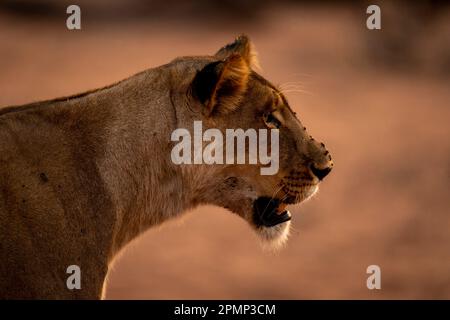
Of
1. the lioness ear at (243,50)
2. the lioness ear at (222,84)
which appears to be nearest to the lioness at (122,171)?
the lioness ear at (222,84)

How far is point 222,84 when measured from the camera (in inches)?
220

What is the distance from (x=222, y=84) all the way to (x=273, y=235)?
3.53 ft

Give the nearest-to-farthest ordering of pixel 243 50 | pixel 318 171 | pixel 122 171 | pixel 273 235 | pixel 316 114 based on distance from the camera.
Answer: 1. pixel 122 171
2. pixel 318 171
3. pixel 273 235
4. pixel 243 50
5. pixel 316 114

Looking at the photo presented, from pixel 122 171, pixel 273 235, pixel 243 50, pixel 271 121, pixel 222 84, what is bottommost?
pixel 273 235

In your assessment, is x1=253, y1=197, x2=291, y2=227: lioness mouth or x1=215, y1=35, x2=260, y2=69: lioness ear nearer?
x1=253, y1=197, x2=291, y2=227: lioness mouth

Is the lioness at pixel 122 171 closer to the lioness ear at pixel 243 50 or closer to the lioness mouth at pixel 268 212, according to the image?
the lioness mouth at pixel 268 212

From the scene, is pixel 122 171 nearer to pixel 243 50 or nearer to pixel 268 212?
pixel 268 212

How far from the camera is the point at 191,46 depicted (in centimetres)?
2055

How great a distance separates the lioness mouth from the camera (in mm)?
5867

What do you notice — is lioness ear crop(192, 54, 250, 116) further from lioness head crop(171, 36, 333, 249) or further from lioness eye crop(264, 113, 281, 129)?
lioness eye crop(264, 113, 281, 129)

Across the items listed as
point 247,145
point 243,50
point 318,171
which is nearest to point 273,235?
point 318,171

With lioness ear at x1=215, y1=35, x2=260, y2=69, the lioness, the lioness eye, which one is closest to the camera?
the lioness

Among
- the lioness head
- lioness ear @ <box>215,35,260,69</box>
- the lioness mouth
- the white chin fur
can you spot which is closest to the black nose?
the lioness head

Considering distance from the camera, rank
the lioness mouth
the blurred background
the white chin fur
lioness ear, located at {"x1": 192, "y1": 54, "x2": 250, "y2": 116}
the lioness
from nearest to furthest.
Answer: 1. the lioness
2. lioness ear, located at {"x1": 192, "y1": 54, "x2": 250, "y2": 116}
3. the lioness mouth
4. the white chin fur
5. the blurred background
